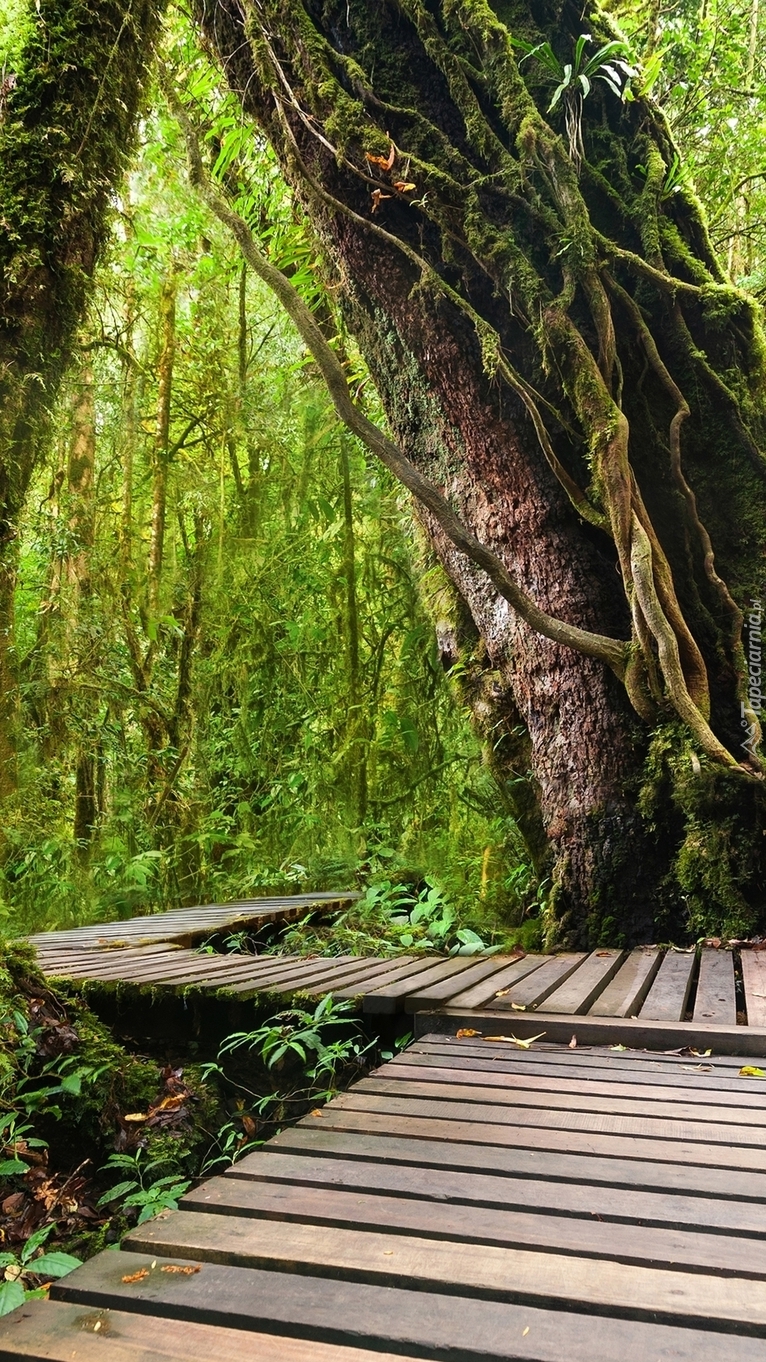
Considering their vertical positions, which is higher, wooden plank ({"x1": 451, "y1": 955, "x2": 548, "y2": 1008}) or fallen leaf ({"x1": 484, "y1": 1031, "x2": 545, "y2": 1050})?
wooden plank ({"x1": 451, "y1": 955, "x2": 548, "y2": 1008})

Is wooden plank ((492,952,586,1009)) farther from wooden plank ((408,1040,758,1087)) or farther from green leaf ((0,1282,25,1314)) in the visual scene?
green leaf ((0,1282,25,1314))

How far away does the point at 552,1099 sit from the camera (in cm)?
208

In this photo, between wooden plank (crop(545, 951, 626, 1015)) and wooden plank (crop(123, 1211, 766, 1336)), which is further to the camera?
wooden plank (crop(545, 951, 626, 1015))

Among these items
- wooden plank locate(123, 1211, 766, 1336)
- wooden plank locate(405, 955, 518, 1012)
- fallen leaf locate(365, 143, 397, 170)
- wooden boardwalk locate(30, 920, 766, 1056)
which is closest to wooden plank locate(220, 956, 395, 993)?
wooden boardwalk locate(30, 920, 766, 1056)

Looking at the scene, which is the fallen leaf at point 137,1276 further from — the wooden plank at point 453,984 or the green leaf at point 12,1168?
the wooden plank at point 453,984

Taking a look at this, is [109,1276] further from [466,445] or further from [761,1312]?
[466,445]

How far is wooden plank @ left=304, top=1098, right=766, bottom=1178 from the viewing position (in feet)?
5.61

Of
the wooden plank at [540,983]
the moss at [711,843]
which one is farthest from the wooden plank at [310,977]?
the moss at [711,843]

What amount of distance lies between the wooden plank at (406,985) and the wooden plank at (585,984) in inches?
18.3

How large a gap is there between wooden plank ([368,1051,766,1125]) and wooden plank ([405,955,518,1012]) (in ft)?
1.60

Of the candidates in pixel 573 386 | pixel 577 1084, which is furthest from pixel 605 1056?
pixel 573 386

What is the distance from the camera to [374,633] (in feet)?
24.4

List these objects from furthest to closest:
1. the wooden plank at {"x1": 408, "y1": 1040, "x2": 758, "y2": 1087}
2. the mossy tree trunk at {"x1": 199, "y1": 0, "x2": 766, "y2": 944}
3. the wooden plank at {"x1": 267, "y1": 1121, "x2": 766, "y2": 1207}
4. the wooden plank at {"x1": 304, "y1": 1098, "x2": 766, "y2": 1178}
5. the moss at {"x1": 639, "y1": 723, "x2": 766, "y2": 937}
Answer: the mossy tree trunk at {"x1": 199, "y1": 0, "x2": 766, "y2": 944}
the moss at {"x1": 639, "y1": 723, "x2": 766, "y2": 937}
the wooden plank at {"x1": 408, "y1": 1040, "x2": 758, "y2": 1087}
the wooden plank at {"x1": 304, "y1": 1098, "x2": 766, "y2": 1178}
the wooden plank at {"x1": 267, "y1": 1121, "x2": 766, "y2": 1207}

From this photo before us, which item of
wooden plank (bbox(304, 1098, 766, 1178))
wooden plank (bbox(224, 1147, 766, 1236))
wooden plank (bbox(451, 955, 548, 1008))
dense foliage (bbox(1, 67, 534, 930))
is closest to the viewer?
wooden plank (bbox(224, 1147, 766, 1236))
